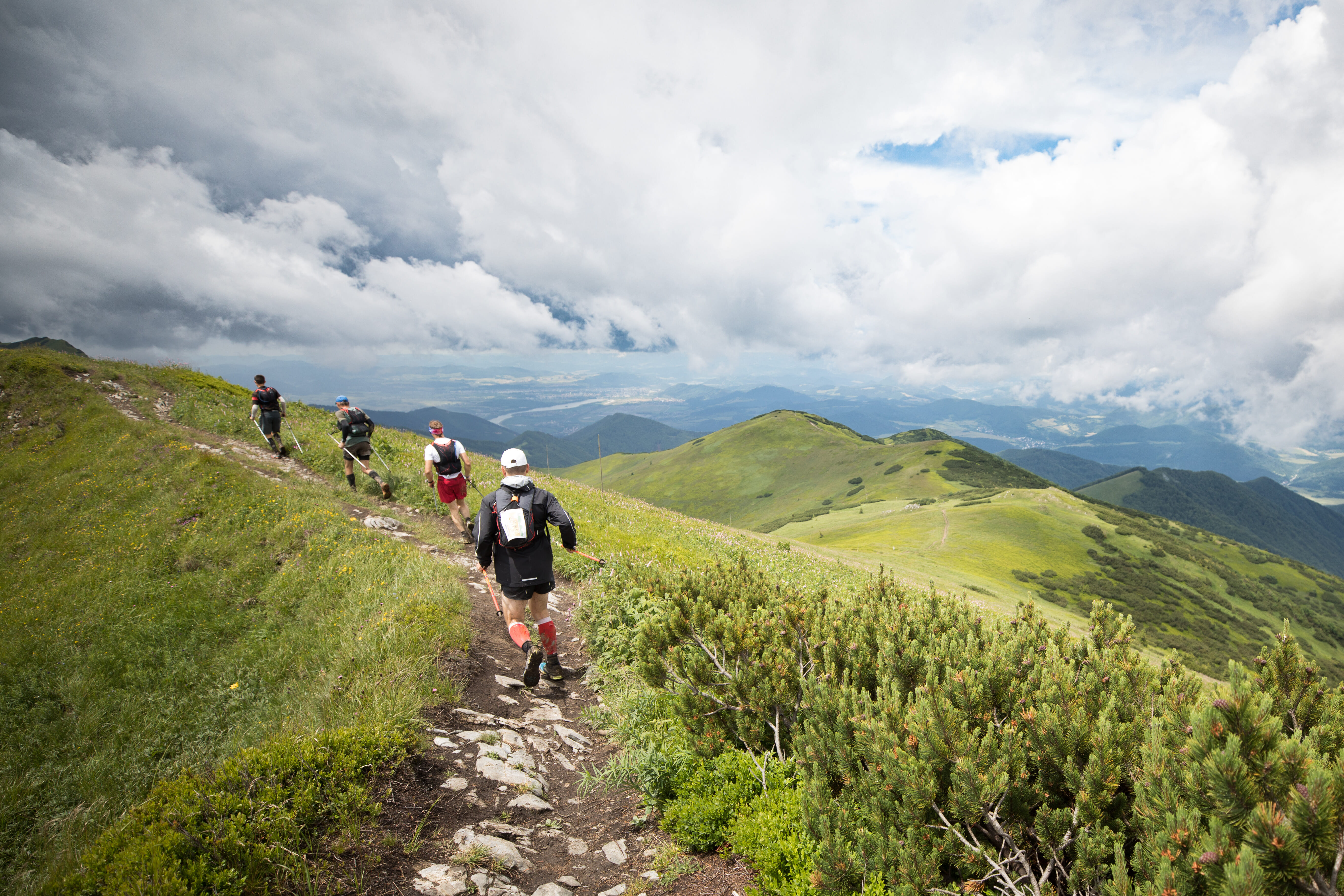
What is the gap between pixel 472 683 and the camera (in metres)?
7.85

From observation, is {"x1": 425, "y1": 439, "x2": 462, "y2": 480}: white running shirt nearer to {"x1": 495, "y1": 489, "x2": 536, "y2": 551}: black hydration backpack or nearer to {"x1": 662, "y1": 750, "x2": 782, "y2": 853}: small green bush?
{"x1": 495, "y1": 489, "x2": 536, "y2": 551}: black hydration backpack

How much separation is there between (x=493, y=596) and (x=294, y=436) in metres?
17.6

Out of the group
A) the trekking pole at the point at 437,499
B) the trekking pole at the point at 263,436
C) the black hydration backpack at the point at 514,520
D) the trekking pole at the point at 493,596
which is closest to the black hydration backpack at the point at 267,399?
the trekking pole at the point at 263,436

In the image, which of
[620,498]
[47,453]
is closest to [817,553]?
[620,498]

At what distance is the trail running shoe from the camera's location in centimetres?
820

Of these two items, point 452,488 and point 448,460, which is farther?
point 452,488

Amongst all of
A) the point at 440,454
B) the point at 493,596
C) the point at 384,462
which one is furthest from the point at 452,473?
the point at 384,462

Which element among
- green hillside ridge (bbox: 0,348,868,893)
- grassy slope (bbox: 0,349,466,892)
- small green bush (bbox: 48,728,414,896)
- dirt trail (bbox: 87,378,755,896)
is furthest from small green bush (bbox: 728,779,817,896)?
grassy slope (bbox: 0,349,466,892)

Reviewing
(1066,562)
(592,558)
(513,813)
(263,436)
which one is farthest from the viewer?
(1066,562)

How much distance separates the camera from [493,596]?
984 cm

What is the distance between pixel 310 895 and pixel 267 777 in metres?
1.15

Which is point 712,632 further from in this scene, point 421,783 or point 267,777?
point 267,777

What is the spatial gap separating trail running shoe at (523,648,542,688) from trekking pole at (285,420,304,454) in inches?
704

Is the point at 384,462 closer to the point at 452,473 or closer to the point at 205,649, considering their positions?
the point at 452,473
